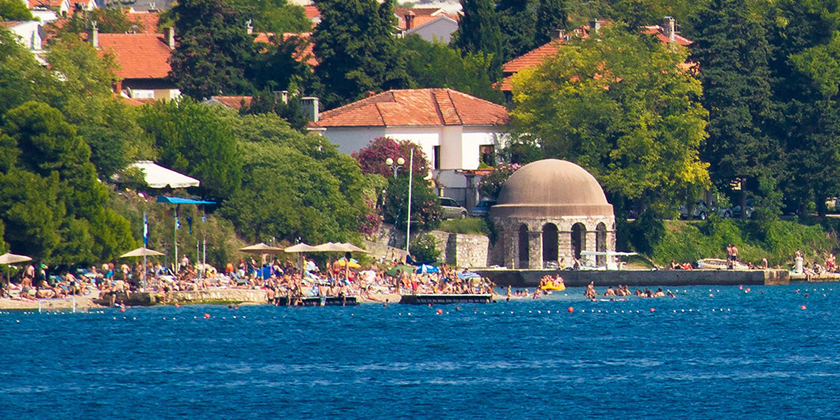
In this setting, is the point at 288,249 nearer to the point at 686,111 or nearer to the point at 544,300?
the point at 544,300

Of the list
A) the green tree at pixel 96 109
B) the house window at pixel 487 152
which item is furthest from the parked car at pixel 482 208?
the green tree at pixel 96 109

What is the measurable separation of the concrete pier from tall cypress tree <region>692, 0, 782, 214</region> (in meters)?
7.42

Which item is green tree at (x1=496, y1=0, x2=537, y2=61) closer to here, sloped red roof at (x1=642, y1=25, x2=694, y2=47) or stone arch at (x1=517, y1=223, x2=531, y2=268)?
→ sloped red roof at (x1=642, y1=25, x2=694, y2=47)

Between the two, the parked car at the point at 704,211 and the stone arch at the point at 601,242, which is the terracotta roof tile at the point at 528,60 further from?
the stone arch at the point at 601,242

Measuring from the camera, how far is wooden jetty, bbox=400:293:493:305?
71.9 metres

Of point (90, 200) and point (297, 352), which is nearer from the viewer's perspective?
point (297, 352)

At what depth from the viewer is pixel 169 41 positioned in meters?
112

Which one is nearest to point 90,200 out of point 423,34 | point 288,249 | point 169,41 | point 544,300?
point 288,249

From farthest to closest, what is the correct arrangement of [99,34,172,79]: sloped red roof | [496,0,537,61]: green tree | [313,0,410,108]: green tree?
[496,0,537,61]: green tree < [99,34,172,79]: sloped red roof < [313,0,410,108]: green tree

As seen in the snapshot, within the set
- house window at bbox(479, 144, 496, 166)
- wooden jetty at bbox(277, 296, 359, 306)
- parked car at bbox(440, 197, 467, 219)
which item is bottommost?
wooden jetty at bbox(277, 296, 359, 306)

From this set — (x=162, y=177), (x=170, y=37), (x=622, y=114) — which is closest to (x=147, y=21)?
(x=170, y=37)

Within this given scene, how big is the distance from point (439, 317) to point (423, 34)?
63946 mm

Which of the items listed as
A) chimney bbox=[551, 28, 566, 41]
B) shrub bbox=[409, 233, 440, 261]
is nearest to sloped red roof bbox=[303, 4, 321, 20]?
chimney bbox=[551, 28, 566, 41]

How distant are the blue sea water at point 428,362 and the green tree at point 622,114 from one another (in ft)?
45.6
